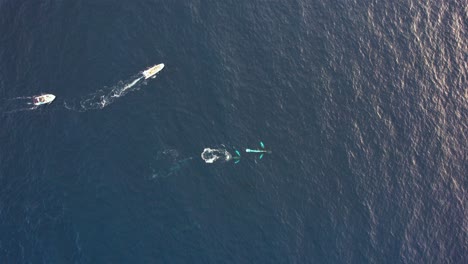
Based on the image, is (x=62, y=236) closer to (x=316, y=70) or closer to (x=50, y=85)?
(x=50, y=85)

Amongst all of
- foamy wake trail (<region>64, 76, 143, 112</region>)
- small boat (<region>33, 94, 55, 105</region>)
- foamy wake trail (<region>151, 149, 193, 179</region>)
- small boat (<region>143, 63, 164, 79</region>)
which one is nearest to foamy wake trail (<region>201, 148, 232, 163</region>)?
foamy wake trail (<region>151, 149, 193, 179</region>)

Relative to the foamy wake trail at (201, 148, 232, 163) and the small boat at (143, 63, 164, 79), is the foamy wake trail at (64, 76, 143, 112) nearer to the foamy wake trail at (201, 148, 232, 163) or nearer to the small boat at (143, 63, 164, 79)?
the small boat at (143, 63, 164, 79)

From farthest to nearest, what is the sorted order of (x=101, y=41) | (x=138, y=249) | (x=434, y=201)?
(x=101, y=41)
(x=434, y=201)
(x=138, y=249)

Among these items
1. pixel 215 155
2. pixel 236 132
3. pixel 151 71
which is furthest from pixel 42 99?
pixel 236 132

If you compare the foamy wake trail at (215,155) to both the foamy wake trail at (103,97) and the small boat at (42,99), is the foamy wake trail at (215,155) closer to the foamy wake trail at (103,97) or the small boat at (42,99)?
the foamy wake trail at (103,97)

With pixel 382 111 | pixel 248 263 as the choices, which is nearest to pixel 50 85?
pixel 248 263
